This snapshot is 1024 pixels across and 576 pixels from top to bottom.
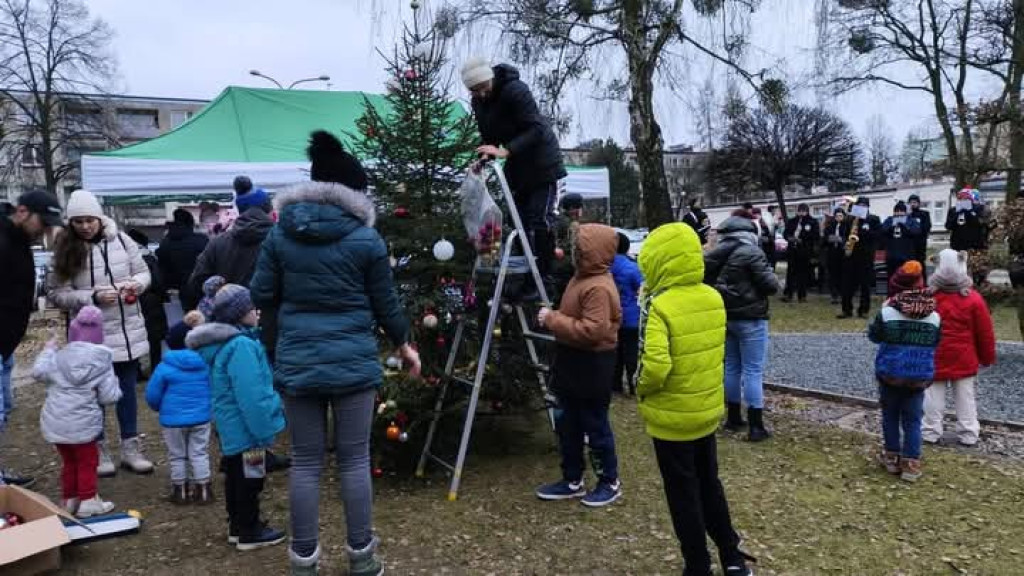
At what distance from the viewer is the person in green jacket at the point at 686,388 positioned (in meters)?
3.16

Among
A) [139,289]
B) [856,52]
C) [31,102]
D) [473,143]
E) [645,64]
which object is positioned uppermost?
[31,102]

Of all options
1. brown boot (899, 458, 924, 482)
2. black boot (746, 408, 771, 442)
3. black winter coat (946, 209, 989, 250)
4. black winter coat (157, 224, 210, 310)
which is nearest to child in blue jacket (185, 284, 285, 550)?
black boot (746, 408, 771, 442)

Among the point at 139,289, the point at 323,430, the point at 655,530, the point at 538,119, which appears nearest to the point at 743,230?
the point at 538,119

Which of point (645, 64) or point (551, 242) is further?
point (645, 64)

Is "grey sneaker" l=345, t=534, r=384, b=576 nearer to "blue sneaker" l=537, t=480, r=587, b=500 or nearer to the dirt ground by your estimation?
the dirt ground

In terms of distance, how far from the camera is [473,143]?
514cm

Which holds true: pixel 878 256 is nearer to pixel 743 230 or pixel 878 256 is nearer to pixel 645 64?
pixel 645 64

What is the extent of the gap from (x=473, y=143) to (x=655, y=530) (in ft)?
9.73

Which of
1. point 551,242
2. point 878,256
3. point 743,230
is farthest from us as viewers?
point 878,256

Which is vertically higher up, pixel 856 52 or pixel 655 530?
pixel 856 52

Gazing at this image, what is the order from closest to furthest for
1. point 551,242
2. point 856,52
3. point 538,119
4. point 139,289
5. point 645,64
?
1. point 538,119
2. point 551,242
3. point 139,289
4. point 645,64
5. point 856,52

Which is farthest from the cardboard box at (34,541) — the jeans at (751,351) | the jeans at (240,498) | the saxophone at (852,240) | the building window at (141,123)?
the building window at (141,123)

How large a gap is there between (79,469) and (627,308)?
190 inches

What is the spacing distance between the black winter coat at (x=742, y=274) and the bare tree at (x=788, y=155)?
26.9m
